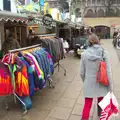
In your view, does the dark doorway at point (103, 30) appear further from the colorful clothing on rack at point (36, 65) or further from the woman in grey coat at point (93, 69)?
the woman in grey coat at point (93, 69)

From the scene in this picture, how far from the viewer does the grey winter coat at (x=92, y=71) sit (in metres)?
3.79

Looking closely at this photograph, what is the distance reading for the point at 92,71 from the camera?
384 centimetres

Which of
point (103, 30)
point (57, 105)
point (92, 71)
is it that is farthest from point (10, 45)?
point (103, 30)

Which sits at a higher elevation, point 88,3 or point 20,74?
point 88,3

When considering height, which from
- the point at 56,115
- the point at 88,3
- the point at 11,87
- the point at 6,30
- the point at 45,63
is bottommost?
the point at 56,115

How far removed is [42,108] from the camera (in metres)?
4.94

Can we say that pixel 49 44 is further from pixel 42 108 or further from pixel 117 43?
pixel 117 43

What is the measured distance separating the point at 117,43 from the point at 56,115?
1727cm

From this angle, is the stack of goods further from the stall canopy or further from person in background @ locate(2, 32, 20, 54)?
the stall canopy

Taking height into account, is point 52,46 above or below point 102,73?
above

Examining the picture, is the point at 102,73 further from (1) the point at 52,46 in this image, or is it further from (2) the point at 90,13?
(2) the point at 90,13

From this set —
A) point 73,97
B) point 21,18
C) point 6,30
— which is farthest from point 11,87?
point 6,30

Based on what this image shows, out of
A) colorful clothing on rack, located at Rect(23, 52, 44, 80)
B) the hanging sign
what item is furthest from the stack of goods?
the hanging sign

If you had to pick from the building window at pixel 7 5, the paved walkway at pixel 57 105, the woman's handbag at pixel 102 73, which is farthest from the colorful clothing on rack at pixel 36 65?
the building window at pixel 7 5
